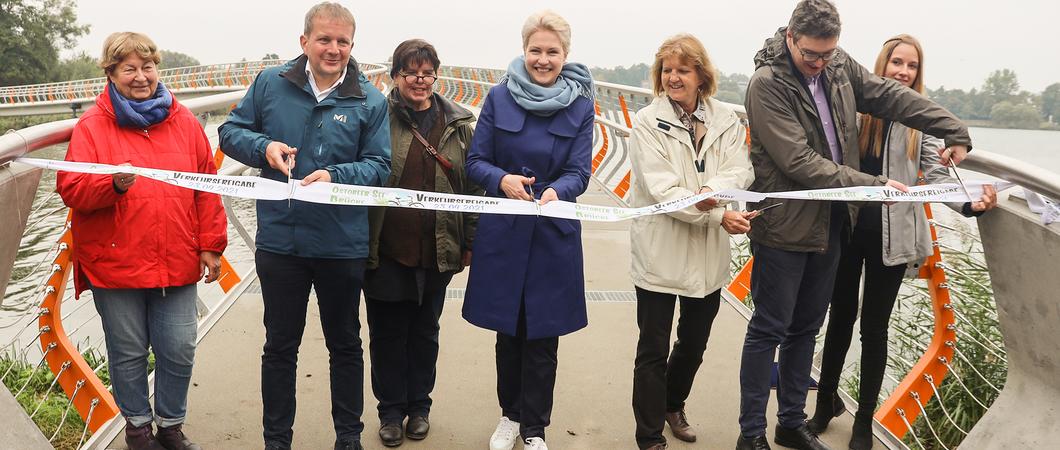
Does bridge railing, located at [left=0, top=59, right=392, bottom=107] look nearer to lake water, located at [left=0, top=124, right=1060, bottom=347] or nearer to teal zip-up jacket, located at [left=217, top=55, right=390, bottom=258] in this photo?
lake water, located at [left=0, top=124, right=1060, bottom=347]

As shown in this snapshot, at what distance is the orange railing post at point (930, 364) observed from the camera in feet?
12.6

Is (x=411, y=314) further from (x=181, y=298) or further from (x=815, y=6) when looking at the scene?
(x=815, y=6)

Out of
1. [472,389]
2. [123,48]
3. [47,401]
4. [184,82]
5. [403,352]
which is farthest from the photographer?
[184,82]

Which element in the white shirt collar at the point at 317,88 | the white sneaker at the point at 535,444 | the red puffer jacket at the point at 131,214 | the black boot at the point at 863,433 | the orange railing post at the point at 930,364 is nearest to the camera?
the red puffer jacket at the point at 131,214

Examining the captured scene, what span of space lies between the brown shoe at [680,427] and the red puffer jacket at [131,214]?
202cm

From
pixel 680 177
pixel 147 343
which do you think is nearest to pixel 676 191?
pixel 680 177

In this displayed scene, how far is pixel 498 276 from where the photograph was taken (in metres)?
3.54

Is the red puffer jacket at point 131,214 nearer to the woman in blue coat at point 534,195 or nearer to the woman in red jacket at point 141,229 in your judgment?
the woman in red jacket at point 141,229

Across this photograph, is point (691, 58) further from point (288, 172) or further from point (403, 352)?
point (403, 352)

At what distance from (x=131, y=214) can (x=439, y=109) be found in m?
1.25

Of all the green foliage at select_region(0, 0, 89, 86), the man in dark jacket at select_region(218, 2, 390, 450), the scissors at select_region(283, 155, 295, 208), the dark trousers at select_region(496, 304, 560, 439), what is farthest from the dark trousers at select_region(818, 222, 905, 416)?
the green foliage at select_region(0, 0, 89, 86)

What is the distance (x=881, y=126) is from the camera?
3.58 m

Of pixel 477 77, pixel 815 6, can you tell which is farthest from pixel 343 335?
pixel 477 77

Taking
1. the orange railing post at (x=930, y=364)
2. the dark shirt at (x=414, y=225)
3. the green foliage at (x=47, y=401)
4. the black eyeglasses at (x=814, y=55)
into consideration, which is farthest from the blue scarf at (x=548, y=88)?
the green foliage at (x=47, y=401)
